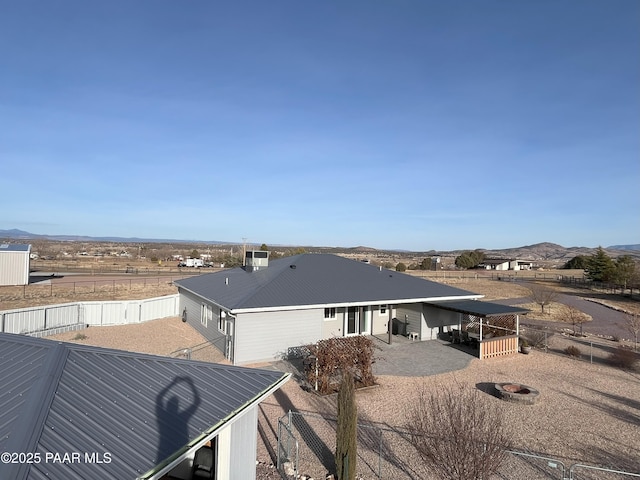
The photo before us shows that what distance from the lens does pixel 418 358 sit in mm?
17641

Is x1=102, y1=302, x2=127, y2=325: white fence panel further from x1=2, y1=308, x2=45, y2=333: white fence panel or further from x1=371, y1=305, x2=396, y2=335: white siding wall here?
x1=371, y1=305, x2=396, y2=335: white siding wall

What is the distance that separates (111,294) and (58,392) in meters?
32.8

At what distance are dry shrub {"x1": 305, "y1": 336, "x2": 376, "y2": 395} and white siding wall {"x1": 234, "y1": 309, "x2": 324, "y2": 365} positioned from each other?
2.73 meters

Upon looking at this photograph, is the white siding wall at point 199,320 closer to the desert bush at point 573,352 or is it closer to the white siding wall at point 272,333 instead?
the white siding wall at point 272,333

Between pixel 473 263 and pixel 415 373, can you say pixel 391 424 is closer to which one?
pixel 415 373

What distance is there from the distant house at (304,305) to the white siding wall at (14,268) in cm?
2223

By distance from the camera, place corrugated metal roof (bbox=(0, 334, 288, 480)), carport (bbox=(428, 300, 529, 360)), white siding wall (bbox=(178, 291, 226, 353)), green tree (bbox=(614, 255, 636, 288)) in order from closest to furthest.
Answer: corrugated metal roof (bbox=(0, 334, 288, 480)) < white siding wall (bbox=(178, 291, 226, 353)) < carport (bbox=(428, 300, 529, 360)) < green tree (bbox=(614, 255, 636, 288))

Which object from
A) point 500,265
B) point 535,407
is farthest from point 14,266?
point 500,265

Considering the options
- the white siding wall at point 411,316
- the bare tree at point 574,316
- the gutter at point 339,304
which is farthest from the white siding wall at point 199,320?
the bare tree at point 574,316

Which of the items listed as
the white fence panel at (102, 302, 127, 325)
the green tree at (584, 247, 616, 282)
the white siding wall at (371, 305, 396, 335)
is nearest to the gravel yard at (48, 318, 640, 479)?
the white fence panel at (102, 302, 127, 325)

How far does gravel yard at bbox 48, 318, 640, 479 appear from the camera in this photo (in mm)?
9609

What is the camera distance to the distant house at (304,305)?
54.4 ft

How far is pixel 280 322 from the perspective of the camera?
17.2 m

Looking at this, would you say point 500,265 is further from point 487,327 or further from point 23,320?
point 23,320
